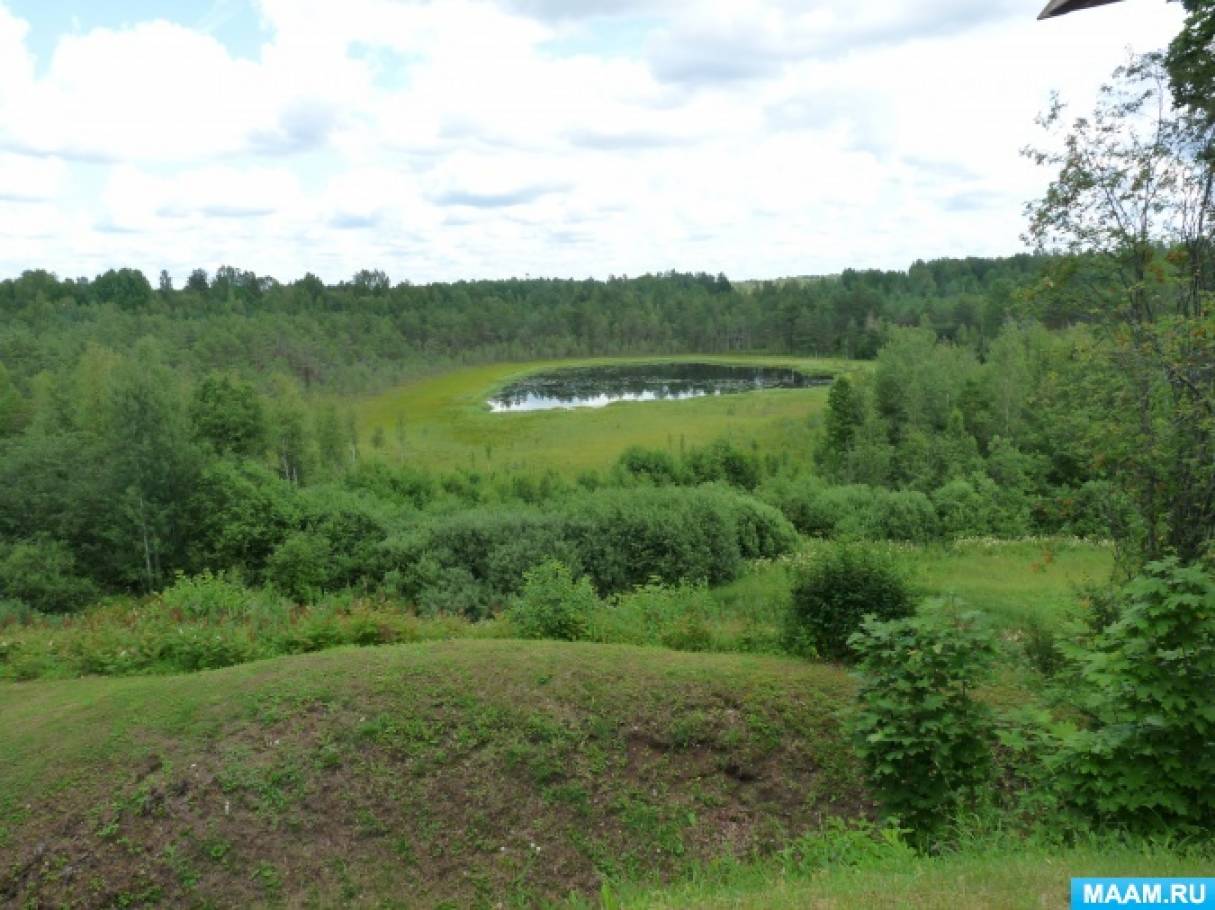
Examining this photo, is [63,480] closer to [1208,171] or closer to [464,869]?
[464,869]

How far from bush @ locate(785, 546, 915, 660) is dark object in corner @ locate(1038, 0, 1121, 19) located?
784 cm

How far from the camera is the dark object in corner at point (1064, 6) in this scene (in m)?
5.78

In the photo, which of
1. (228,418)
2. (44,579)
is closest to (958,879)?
(44,579)

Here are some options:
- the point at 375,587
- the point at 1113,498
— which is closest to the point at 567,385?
the point at 375,587

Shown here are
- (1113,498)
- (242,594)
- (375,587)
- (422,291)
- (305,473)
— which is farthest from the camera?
(422,291)

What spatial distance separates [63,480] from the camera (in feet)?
106

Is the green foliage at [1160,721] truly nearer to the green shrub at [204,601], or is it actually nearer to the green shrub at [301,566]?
the green shrub at [204,601]

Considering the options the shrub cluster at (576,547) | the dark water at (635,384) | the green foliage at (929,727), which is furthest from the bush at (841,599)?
the dark water at (635,384)

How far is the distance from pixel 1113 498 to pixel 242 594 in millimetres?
16349

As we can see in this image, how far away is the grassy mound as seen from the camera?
26.6ft

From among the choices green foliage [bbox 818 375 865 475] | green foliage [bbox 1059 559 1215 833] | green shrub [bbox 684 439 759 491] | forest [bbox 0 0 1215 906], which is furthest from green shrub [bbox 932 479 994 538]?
green foliage [bbox 1059 559 1215 833]

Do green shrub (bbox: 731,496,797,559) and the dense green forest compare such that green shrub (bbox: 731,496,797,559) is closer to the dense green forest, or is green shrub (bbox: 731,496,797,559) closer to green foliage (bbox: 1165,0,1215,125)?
green foliage (bbox: 1165,0,1215,125)

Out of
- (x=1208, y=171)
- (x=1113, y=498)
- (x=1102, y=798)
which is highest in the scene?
(x=1208, y=171)

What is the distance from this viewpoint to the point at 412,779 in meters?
9.14
